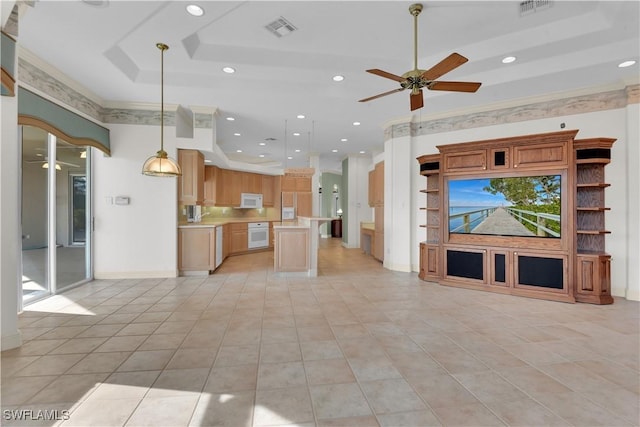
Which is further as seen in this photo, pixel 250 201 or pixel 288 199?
pixel 288 199

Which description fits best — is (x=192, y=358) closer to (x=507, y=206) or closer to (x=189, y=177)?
(x=189, y=177)

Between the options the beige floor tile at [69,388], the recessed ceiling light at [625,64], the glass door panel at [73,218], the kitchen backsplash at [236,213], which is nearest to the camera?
the beige floor tile at [69,388]

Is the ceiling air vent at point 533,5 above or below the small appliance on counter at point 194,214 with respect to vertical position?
above

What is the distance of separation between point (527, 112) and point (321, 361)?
5.27 m

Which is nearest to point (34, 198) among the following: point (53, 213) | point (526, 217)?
point (53, 213)

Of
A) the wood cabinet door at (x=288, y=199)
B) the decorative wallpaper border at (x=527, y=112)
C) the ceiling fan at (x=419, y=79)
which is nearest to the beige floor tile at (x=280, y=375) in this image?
the ceiling fan at (x=419, y=79)

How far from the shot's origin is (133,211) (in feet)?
16.9

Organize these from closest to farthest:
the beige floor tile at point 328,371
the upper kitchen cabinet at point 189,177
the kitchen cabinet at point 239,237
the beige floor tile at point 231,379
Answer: the beige floor tile at point 231,379 → the beige floor tile at point 328,371 → the upper kitchen cabinet at point 189,177 → the kitchen cabinet at point 239,237

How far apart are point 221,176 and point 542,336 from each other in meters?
7.53

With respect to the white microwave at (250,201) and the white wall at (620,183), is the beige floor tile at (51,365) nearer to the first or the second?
the white microwave at (250,201)

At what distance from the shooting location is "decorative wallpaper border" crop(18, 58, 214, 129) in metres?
3.51

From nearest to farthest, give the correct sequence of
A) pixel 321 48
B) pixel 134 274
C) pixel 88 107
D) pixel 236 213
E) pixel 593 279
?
pixel 321 48 < pixel 593 279 < pixel 88 107 < pixel 134 274 < pixel 236 213

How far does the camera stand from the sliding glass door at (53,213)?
4043 mm

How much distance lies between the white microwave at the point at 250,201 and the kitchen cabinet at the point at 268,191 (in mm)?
227
